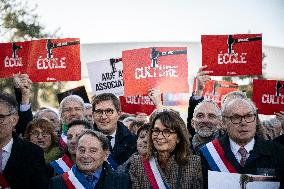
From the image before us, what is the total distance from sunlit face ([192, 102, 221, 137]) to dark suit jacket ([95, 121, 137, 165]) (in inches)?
30.3

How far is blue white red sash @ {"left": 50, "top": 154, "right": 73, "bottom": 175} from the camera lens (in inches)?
189

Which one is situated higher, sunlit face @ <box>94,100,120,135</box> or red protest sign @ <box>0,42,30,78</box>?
red protest sign @ <box>0,42,30,78</box>

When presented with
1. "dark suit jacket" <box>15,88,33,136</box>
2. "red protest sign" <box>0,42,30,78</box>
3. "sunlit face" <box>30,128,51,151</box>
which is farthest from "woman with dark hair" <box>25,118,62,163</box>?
"red protest sign" <box>0,42,30,78</box>

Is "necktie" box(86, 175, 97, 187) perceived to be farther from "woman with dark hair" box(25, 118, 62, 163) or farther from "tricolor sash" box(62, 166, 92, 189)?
"woman with dark hair" box(25, 118, 62, 163)

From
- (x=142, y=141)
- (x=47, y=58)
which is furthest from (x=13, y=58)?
(x=142, y=141)

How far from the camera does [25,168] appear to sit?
3896 mm

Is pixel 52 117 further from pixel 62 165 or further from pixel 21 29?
pixel 21 29

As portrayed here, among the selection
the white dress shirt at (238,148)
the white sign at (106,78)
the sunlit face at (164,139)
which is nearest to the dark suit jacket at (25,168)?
the sunlit face at (164,139)

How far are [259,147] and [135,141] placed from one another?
1.85 meters

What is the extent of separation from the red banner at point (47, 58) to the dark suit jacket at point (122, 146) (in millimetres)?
2494

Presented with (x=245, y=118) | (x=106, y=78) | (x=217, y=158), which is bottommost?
(x=217, y=158)

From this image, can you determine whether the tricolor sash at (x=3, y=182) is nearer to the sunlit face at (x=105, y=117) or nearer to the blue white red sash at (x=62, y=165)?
the blue white red sash at (x=62, y=165)

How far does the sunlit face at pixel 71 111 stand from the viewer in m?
6.21

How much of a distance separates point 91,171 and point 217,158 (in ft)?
3.66
